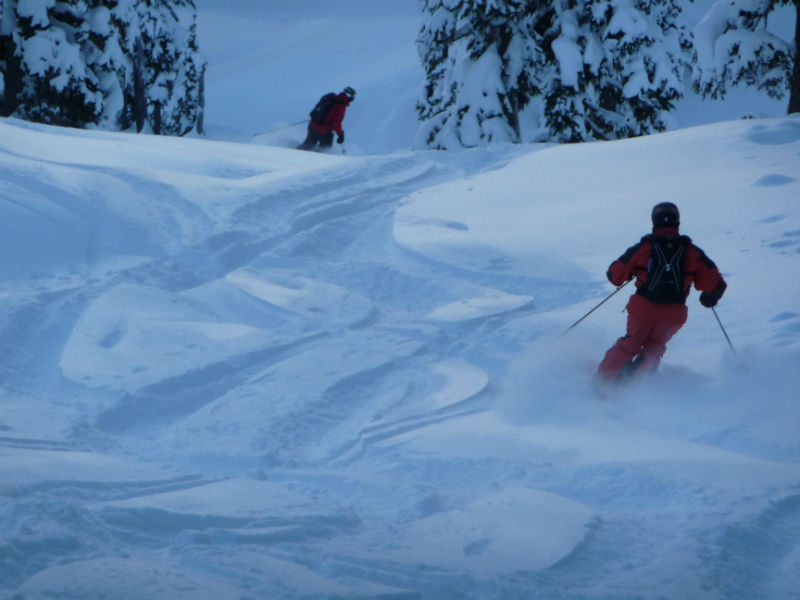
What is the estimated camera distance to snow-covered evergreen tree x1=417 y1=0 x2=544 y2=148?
18422mm

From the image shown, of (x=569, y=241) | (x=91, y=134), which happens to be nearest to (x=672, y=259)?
(x=569, y=241)

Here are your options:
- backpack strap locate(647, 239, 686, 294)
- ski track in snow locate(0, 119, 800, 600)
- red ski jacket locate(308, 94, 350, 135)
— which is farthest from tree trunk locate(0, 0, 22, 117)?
backpack strap locate(647, 239, 686, 294)

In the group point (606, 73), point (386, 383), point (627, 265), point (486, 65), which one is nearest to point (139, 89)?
point (486, 65)

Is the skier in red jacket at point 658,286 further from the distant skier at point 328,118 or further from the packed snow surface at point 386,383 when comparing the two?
the distant skier at point 328,118

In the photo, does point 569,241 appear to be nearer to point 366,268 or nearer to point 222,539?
point 366,268

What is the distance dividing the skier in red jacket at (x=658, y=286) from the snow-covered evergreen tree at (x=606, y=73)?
13.6 meters

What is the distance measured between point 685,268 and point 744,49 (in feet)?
30.1

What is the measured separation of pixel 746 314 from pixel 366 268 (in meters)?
3.52

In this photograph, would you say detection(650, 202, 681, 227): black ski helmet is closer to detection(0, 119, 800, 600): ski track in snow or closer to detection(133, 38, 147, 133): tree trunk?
detection(0, 119, 800, 600): ski track in snow

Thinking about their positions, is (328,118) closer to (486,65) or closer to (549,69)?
(486,65)

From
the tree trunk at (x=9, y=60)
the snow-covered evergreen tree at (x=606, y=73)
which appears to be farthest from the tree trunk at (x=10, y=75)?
the snow-covered evergreen tree at (x=606, y=73)

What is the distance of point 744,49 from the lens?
13.4 metres

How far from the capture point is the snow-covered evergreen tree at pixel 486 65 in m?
18.4

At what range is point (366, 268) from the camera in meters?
8.48
